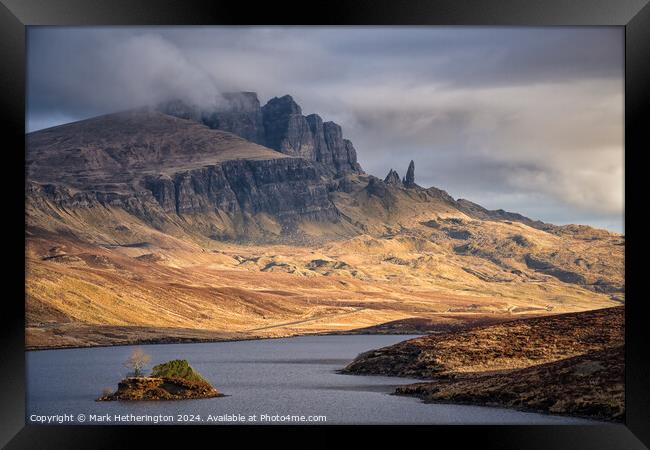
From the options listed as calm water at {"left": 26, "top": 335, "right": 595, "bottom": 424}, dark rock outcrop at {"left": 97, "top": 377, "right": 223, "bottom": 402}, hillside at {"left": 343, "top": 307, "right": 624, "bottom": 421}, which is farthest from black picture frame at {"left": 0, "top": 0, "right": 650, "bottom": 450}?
dark rock outcrop at {"left": 97, "top": 377, "right": 223, "bottom": 402}

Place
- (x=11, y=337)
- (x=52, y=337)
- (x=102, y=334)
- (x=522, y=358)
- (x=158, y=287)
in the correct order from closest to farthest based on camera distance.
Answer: (x=11, y=337) → (x=522, y=358) → (x=52, y=337) → (x=102, y=334) → (x=158, y=287)

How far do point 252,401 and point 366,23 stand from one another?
84.1 feet

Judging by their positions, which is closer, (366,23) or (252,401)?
(366,23)

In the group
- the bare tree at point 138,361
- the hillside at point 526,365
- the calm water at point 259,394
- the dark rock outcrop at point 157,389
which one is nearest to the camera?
the calm water at point 259,394

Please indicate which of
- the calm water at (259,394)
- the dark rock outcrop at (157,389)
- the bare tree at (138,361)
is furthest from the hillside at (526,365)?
the bare tree at (138,361)

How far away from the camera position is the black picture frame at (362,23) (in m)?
24.0

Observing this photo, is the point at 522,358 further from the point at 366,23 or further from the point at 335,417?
the point at 366,23

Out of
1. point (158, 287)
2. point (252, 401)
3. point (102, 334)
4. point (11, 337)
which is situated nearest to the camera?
point (11, 337)

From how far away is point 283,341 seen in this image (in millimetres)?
123250

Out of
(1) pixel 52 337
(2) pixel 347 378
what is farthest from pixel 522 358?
(1) pixel 52 337

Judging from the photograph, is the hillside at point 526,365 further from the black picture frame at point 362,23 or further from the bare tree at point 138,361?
the bare tree at point 138,361

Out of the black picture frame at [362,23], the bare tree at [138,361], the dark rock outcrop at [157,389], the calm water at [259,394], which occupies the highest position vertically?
the black picture frame at [362,23]

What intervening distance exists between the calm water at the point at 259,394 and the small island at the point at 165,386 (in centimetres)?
58

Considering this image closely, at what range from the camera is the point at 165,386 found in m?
42.0
